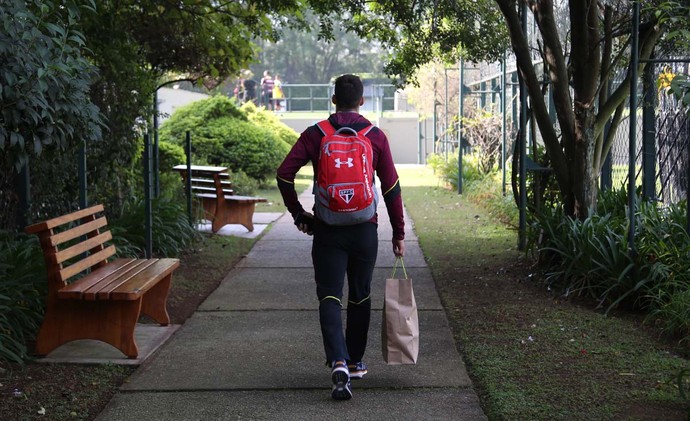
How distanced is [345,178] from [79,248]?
2313 mm

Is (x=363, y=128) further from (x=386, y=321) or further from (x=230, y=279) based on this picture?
(x=230, y=279)

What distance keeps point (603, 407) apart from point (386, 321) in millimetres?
1235

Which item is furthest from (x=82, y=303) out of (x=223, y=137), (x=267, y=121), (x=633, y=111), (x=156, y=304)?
(x=267, y=121)

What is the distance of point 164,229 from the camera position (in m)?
10.1

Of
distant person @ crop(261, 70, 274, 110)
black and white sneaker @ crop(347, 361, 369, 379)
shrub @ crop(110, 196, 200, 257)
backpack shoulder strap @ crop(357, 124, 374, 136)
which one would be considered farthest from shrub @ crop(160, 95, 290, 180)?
distant person @ crop(261, 70, 274, 110)

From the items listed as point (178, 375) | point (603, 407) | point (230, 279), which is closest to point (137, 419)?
point (178, 375)

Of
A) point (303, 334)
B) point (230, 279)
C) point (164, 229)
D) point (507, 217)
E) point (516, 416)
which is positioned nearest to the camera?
point (516, 416)

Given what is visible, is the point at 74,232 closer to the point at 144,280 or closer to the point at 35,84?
the point at 144,280

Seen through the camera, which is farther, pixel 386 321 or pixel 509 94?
pixel 509 94

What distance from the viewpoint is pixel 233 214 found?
1245 cm

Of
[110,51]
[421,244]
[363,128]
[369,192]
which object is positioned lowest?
[421,244]

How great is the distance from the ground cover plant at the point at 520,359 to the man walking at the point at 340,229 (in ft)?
2.89

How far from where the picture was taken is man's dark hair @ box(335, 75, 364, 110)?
5.16 meters

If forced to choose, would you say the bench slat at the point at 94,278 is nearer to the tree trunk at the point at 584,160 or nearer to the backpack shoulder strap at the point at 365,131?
the backpack shoulder strap at the point at 365,131
